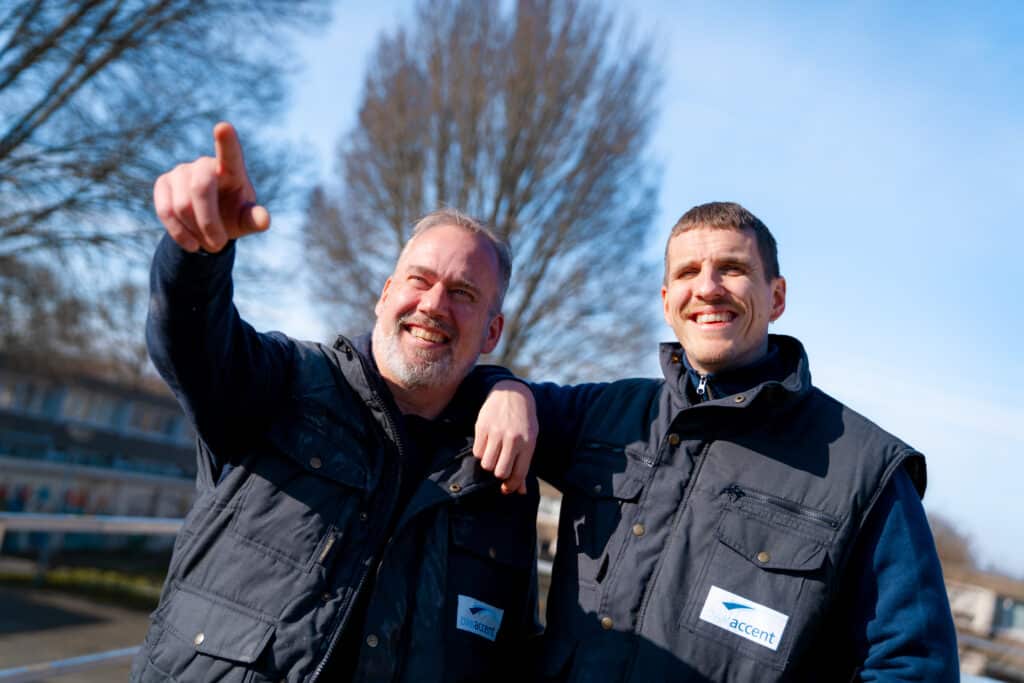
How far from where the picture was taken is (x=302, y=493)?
2.02 meters

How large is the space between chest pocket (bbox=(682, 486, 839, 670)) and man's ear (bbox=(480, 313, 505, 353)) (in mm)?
883

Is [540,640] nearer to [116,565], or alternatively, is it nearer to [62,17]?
[62,17]

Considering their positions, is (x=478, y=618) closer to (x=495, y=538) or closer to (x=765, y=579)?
(x=495, y=538)

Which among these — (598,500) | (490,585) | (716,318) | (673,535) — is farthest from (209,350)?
(716,318)

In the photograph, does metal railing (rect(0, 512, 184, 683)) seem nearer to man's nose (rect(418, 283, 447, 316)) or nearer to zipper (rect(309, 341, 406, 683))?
zipper (rect(309, 341, 406, 683))

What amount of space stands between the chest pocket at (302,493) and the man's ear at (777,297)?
3.81ft

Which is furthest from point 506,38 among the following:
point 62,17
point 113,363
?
point 113,363

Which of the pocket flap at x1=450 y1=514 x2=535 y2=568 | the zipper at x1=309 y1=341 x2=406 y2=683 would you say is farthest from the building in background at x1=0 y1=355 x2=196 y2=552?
the pocket flap at x1=450 y1=514 x2=535 y2=568

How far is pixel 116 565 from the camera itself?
13195 millimetres

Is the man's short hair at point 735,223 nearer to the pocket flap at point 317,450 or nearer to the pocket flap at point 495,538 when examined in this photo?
the pocket flap at point 495,538

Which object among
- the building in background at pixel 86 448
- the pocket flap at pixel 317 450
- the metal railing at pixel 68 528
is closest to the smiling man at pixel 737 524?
the pocket flap at pixel 317 450

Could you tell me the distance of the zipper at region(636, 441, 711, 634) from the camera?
76.0 inches

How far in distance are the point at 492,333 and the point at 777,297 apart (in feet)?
2.77

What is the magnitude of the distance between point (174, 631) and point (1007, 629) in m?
16.9
